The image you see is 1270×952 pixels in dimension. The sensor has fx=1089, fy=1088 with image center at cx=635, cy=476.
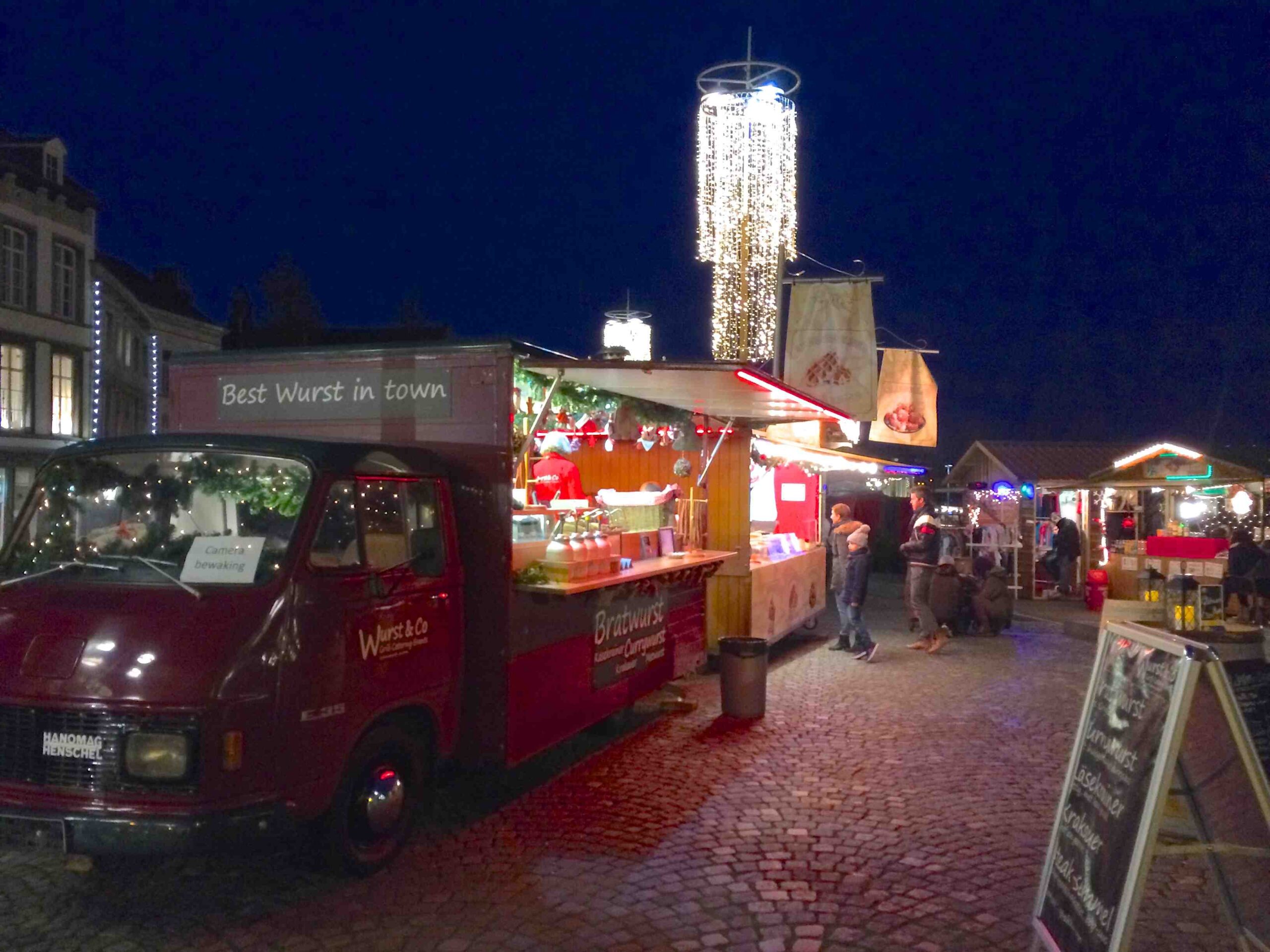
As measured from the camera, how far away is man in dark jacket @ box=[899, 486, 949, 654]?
13500 millimetres

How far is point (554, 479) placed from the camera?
33.5ft

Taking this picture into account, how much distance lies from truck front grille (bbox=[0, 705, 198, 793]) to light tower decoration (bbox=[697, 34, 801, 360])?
10013mm

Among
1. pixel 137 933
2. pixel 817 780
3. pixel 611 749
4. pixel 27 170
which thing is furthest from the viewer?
pixel 27 170

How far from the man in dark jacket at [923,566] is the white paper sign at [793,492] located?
3.11 metres

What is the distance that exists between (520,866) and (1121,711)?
10.3 feet

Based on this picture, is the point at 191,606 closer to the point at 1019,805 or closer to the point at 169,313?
the point at 1019,805

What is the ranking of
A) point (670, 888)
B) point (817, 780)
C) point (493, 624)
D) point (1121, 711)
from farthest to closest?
point (817, 780) < point (493, 624) < point (670, 888) < point (1121, 711)

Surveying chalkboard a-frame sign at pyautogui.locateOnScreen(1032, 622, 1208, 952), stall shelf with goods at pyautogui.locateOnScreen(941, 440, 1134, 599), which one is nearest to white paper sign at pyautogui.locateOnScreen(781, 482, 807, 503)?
stall shelf with goods at pyautogui.locateOnScreen(941, 440, 1134, 599)

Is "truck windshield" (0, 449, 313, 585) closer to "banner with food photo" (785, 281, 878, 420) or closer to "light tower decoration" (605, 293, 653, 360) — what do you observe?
"banner with food photo" (785, 281, 878, 420)

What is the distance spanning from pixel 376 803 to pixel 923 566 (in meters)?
9.39

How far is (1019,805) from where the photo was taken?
6.89 meters

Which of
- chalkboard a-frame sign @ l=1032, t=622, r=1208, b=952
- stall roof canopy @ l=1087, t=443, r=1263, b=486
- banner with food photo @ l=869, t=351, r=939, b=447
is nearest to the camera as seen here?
chalkboard a-frame sign @ l=1032, t=622, r=1208, b=952

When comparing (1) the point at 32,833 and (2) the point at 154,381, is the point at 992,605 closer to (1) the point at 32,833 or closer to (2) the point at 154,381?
(1) the point at 32,833

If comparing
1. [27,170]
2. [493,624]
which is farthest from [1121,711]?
[27,170]
